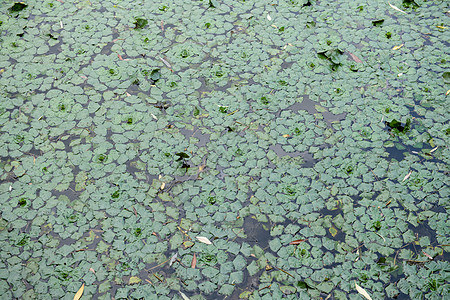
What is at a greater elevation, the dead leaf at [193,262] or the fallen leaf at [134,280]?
the dead leaf at [193,262]

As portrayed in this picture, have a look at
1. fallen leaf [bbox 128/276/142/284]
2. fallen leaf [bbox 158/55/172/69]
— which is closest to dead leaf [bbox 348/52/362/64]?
fallen leaf [bbox 158/55/172/69]

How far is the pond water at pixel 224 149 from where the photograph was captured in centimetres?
273

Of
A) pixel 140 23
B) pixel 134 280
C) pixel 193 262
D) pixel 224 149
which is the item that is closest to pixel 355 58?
pixel 224 149

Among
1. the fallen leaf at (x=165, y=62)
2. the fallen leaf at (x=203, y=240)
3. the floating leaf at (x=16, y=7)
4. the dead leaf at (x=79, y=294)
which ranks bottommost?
the dead leaf at (x=79, y=294)

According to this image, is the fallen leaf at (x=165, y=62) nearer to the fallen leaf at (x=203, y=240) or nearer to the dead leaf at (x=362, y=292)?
the fallen leaf at (x=203, y=240)

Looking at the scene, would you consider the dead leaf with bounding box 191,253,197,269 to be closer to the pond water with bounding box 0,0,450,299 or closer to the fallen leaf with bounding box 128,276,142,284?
the pond water with bounding box 0,0,450,299

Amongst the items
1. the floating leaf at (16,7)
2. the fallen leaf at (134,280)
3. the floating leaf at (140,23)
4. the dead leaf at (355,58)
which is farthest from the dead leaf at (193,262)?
the floating leaf at (16,7)

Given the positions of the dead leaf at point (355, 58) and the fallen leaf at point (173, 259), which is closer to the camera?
the fallen leaf at point (173, 259)

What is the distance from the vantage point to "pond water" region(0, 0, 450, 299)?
273 cm

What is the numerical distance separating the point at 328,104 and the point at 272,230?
1398 mm

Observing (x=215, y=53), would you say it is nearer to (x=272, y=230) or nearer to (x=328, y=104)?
(x=328, y=104)

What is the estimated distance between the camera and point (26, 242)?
9.33 feet

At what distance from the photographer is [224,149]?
3.37 m

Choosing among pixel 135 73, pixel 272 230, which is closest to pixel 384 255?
pixel 272 230
